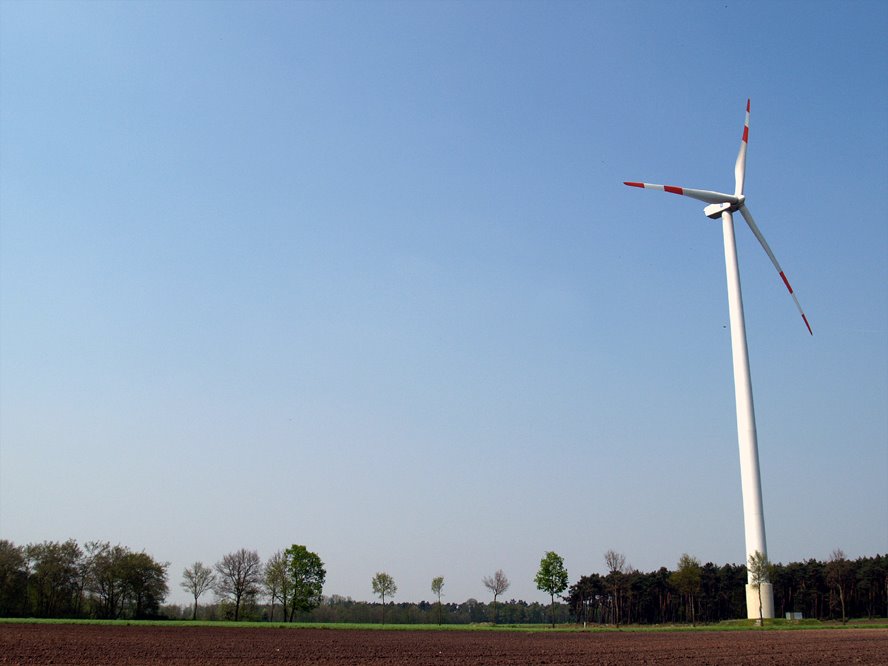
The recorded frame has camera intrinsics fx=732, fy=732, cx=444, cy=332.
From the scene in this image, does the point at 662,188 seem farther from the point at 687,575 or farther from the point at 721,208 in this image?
the point at 687,575

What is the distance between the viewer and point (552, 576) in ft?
313

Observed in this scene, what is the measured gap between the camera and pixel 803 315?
7631cm

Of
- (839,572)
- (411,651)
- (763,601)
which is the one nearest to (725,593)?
(839,572)

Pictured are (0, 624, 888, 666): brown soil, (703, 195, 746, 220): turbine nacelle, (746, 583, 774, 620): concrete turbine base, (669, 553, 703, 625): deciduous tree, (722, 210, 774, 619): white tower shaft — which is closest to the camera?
(0, 624, 888, 666): brown soil

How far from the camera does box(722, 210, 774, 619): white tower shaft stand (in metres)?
66.2

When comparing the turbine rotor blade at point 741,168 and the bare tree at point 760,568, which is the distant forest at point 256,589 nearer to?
the bare tree at point 760,568

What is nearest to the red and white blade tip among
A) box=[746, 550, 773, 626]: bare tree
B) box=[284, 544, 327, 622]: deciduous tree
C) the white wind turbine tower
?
the white wind turbine tower

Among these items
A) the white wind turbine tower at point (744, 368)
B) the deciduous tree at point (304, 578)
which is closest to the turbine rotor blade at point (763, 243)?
the white wind turbine tower at point (744, 368)

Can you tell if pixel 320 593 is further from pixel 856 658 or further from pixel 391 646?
pixel 856 658

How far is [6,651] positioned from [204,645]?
928cm

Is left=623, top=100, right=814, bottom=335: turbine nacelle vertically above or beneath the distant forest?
above

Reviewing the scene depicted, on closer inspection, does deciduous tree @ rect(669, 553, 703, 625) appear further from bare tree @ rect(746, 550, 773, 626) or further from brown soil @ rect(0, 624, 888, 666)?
brown soil @ rect(0, 624, 888, 666)

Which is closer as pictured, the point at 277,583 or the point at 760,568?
the point at 760,568

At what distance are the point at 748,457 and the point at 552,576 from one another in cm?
3777
